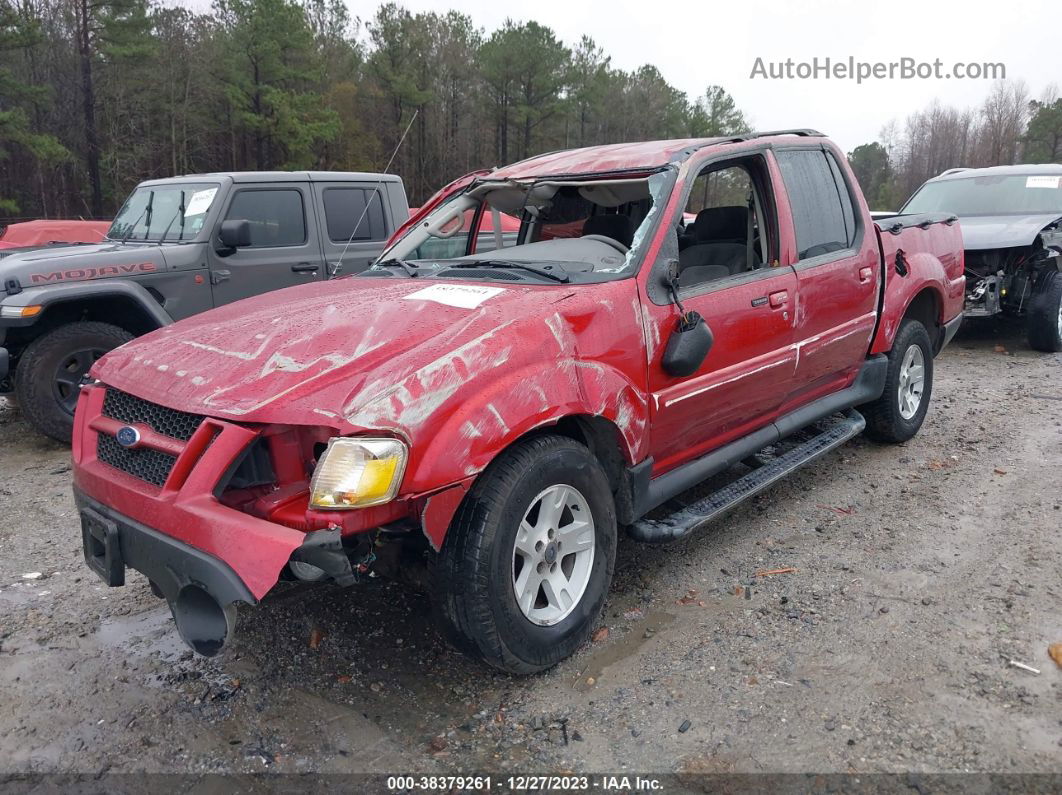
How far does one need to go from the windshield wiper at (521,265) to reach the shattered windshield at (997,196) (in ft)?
25.4

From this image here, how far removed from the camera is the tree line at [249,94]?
83.4 feet

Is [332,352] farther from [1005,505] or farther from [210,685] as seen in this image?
[1005,505]

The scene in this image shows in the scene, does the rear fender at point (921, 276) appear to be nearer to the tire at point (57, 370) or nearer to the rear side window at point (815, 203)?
the rear side window at point (815, 203)

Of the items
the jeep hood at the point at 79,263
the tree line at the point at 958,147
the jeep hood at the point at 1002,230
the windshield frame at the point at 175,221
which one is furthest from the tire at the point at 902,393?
the tree line at the point at 958,147

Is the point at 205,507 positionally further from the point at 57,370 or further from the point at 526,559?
the point at 57,370

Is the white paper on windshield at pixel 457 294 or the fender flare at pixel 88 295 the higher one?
the white paper on windshield at pixel 457 294

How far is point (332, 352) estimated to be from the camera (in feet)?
8.87

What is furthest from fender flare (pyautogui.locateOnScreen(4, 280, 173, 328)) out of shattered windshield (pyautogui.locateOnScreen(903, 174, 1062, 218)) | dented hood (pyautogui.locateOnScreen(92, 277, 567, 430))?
shattered windshield (pyautogui.locateOnScreen(903, 174, 1062, 218))

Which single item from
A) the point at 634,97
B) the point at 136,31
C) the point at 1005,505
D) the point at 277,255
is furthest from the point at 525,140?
the point at 1005,505

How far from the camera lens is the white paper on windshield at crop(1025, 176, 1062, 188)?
9047 mm

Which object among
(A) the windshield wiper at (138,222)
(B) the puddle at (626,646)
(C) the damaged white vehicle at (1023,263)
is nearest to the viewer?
(B) the puddle at (626,646)

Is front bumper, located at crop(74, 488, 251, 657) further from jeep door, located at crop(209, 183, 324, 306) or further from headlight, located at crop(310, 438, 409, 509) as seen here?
jeep door, located at crop(209, 183, 324, 306)

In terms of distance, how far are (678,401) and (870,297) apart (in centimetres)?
196

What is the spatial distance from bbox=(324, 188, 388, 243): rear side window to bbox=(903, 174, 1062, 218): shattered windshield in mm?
6487
